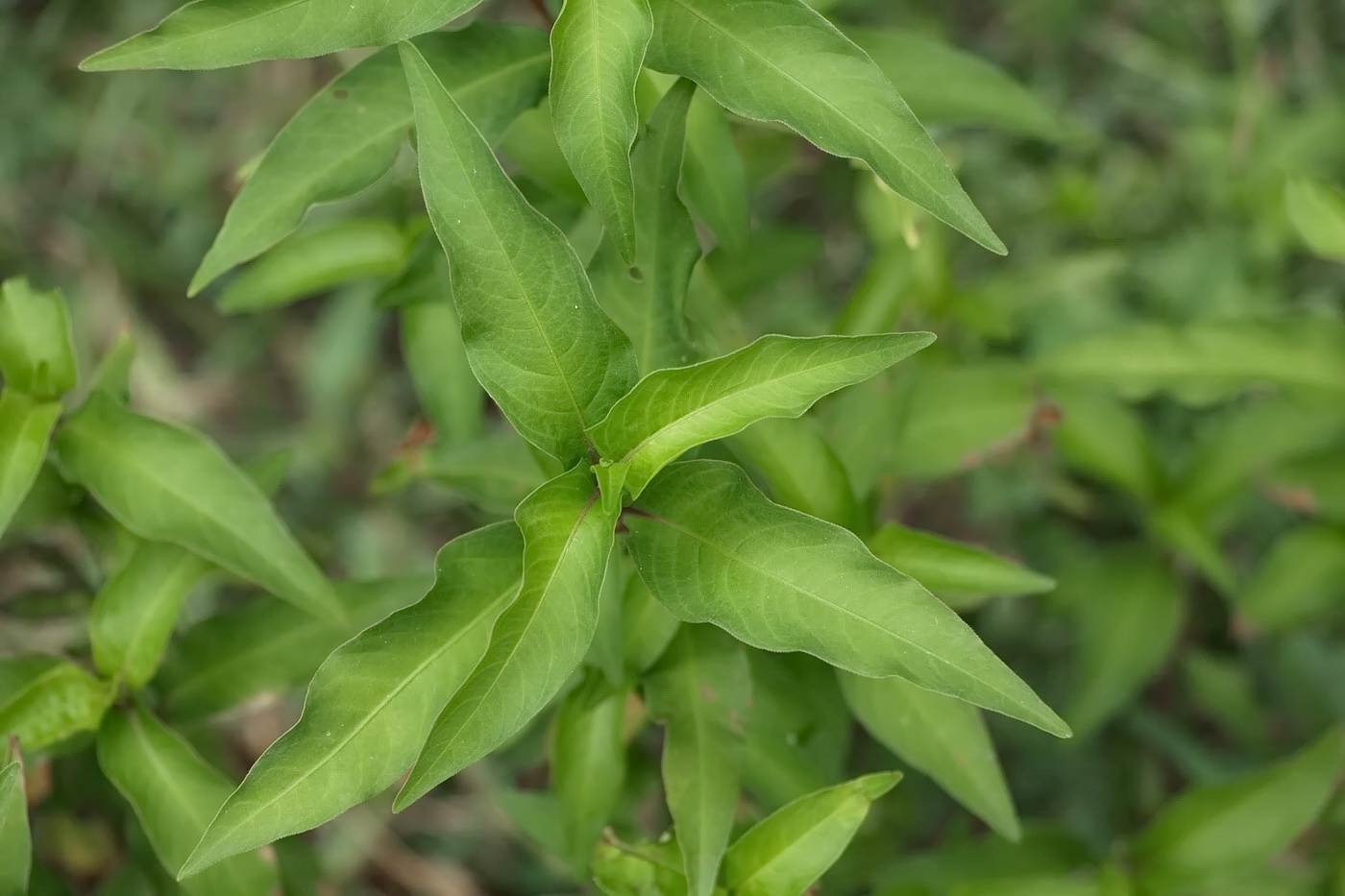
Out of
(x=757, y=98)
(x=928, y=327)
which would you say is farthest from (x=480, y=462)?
(x=928, y=327)

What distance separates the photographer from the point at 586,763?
146 cm

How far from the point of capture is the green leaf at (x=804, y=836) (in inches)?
49.4

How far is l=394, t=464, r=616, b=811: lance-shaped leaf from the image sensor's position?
992mm

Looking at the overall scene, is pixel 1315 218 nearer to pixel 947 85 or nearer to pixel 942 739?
pixel 947 85

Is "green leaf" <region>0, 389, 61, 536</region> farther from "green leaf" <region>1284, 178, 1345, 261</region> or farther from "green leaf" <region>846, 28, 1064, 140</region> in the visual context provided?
"green leaf" <region>1284, 178, 1345, 261</region>

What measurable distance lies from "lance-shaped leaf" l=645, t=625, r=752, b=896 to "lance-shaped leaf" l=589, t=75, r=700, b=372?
0.36 metres

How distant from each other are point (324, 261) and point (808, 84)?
3.06ft

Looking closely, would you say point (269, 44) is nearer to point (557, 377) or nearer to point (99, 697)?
point (557, 377)

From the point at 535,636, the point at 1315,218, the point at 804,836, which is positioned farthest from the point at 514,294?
the point at 1315,218

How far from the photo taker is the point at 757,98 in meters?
1.16

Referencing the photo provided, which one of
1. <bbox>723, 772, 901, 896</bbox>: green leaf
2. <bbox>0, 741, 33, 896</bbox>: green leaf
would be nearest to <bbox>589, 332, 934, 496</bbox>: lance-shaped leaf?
<bbox>723, 772, 901, 896</bbox>: green leaf

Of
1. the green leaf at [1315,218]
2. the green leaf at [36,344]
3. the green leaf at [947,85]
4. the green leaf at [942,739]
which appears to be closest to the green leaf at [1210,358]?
the green leaf at [1315,218]

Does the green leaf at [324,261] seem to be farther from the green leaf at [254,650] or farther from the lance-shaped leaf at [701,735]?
the lance-shaped leaf at [701,735]

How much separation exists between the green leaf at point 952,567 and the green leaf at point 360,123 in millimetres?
709
